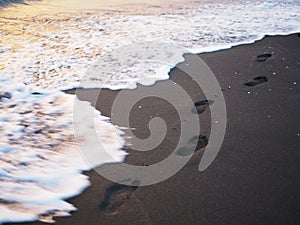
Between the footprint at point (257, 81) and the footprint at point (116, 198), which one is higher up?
the footprint at point (257, 81)

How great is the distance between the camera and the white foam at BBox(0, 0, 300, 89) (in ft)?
14.5

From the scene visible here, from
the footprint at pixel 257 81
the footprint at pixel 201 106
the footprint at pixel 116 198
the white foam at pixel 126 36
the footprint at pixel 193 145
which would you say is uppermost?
the white foam at pixel 126 36

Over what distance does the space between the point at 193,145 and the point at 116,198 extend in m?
0.85

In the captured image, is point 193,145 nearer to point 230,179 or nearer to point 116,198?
point 230,179

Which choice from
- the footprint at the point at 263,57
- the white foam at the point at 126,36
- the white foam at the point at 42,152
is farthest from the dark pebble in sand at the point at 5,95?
the footprint at the point at 263,57

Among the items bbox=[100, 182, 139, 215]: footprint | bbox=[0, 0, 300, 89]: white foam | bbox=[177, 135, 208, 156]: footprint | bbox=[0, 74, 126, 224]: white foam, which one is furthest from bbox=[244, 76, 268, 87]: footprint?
bbox=[100, 182, 139, 215]: footprint

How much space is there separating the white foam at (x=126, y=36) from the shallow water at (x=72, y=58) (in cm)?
1

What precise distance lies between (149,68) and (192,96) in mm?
1096

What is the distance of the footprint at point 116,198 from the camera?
2197 millimetres

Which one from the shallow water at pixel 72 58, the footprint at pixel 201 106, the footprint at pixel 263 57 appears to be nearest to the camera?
the shallow water at pixel 72 58

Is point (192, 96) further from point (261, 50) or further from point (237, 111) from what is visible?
point (261, 50)

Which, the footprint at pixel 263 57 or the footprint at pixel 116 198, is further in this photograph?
the footprint at pixel 263 57

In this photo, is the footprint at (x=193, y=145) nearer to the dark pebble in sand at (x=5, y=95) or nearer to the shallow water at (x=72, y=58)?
the shallow water at (x=72, y=58)

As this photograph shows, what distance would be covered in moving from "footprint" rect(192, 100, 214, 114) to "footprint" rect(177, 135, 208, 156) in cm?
45
